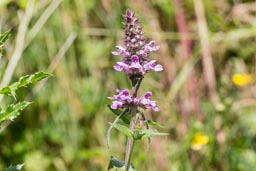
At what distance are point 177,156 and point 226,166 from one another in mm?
219

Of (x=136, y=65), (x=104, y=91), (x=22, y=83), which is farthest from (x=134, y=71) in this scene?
(x=104, y=91)

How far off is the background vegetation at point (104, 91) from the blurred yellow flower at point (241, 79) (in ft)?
0.04

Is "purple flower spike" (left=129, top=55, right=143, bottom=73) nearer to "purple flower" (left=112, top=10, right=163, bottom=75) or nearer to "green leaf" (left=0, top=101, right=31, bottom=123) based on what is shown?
"purple flower" (left=112, top=10, right=163, bottom=75)

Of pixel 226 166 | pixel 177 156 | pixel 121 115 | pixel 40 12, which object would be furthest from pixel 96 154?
pixel 121 115

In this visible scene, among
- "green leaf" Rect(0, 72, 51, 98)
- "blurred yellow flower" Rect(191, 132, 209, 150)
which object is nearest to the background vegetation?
"blurred yellow flower" Rect(191, 132, 209, 150)

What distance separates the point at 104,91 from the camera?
9.92 ft

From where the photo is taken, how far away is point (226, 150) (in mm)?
2635

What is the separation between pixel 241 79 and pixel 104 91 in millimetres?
723

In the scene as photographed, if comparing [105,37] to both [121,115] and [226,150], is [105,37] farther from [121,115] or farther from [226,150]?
[121,115]

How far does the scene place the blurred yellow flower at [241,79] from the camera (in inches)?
124

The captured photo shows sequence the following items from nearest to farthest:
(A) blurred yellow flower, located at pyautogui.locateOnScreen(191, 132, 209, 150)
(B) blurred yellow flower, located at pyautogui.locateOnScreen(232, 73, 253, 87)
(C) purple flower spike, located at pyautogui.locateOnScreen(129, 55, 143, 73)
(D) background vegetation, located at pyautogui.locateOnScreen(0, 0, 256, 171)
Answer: (C) purple flower spike, located at pyautogui.locateOnScreen(129, 55, 143, 73), (A) blurred yellow flower, located at pyautogui.locateOnScreen(191, 132, 209, 150), (D) background vegetation, located at pyautogui.locateOnScreen(0, 0, 256, 171), (B) blurred yellow flower, located at pyautogui.locateOnScreen(232, 73, 253, 87)

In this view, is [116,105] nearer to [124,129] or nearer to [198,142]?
[124,129]

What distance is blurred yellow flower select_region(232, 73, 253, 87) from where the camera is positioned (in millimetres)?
3142

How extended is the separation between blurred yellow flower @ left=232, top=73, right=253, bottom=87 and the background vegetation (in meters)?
0.01
